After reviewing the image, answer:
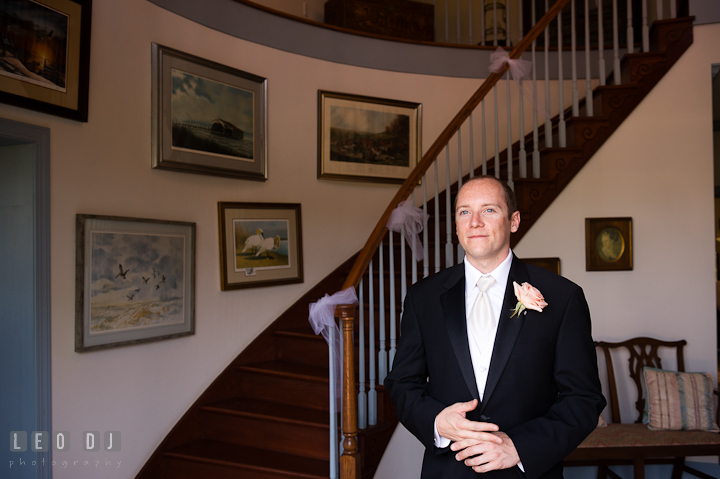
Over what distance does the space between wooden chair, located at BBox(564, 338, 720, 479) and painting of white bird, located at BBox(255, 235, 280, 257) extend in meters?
2.57

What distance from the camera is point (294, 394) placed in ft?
12.6

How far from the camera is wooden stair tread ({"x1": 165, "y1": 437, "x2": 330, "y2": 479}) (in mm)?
3205

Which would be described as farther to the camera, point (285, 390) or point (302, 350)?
point (302, 350)

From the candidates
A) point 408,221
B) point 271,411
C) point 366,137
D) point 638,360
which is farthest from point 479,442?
point 366,137

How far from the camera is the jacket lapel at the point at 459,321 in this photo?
1572 mm

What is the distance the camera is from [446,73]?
5.47m

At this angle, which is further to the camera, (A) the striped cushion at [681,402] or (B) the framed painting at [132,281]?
(A) the striped cushion at [681,402]

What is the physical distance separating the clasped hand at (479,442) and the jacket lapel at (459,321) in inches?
3.7

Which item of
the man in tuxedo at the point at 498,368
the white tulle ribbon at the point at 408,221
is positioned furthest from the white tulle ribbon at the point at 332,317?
the man in tuxedo at the point at 498,368

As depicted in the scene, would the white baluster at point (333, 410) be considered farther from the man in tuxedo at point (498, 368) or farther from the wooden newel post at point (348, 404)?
the man in tuxedo at point (498, 368)

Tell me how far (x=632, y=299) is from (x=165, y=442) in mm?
3420

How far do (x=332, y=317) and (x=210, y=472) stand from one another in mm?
1396

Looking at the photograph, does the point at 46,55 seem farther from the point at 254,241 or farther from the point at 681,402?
the point at 681,402

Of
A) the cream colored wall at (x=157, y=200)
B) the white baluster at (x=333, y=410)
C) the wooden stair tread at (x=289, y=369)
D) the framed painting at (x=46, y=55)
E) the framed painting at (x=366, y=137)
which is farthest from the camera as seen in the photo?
the framed painting at (x=366, y=137)
